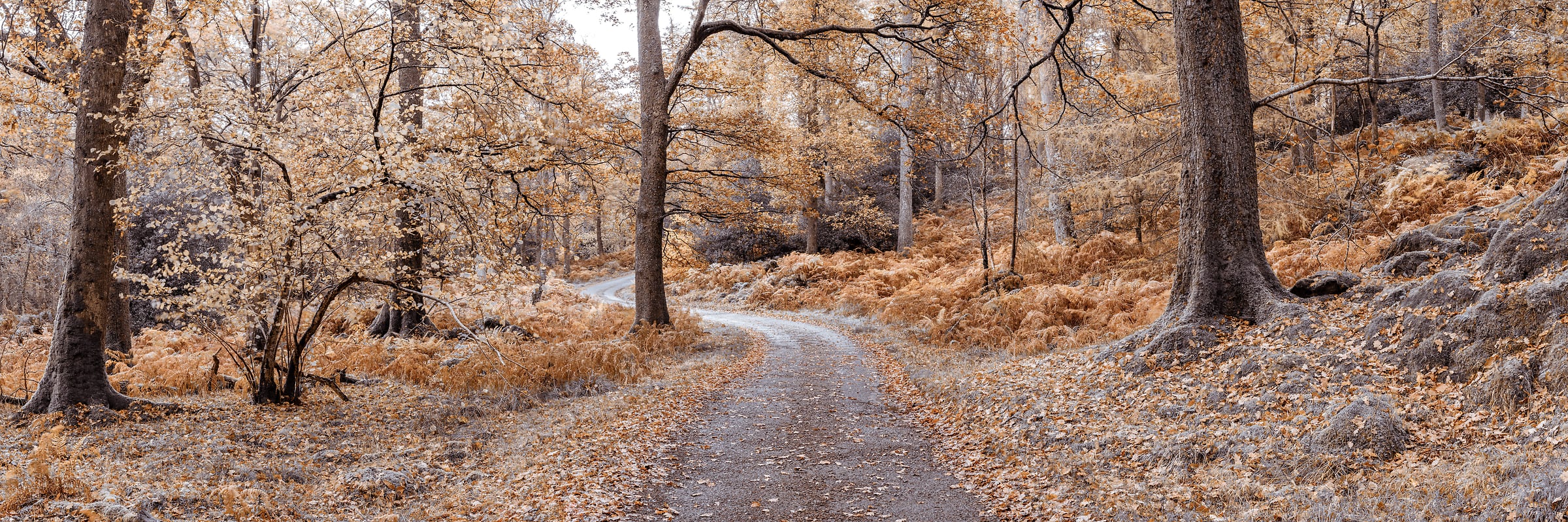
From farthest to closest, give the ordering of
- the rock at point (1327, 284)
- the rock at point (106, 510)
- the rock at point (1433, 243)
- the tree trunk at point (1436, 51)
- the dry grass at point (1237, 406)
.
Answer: the tree trunk at point (1436, 51), the rock at point (1327, 284), the rock at point (1433, 243), the rock at point (106, 510), the dry grass at point (1237, 406)

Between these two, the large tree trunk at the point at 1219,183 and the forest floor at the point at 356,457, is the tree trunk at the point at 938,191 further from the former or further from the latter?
the forest floor at the point at 356,457

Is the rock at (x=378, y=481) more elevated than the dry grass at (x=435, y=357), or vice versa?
the dry grass at (x=435, y=357)

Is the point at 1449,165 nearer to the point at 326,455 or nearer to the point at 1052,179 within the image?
the point at 1052,179

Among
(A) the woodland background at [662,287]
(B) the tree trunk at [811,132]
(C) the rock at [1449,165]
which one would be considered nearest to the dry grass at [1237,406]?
(A) the woodland background at [662,287]

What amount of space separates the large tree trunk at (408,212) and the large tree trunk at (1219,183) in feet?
25.5

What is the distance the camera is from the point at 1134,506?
4.45 metres

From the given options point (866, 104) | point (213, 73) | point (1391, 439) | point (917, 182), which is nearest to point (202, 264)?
point (213, 73)

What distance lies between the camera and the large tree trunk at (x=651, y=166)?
1316cm

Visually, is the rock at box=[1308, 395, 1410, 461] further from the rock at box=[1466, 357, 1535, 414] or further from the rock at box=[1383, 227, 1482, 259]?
the rock at box=[1383, 227, 1482, 259]

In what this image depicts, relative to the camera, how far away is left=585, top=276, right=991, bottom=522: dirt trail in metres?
5.16

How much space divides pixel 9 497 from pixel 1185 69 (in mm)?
10155

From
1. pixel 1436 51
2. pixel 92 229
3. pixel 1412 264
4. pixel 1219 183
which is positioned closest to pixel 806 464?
pixel 1219 183

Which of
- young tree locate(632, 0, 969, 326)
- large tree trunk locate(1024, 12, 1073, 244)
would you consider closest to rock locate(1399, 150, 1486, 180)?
large tree trunk locate(1024, 12, 1073, 244)

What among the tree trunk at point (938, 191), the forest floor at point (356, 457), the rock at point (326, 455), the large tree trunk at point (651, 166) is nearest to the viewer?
the forest floor at point (356, 457)
